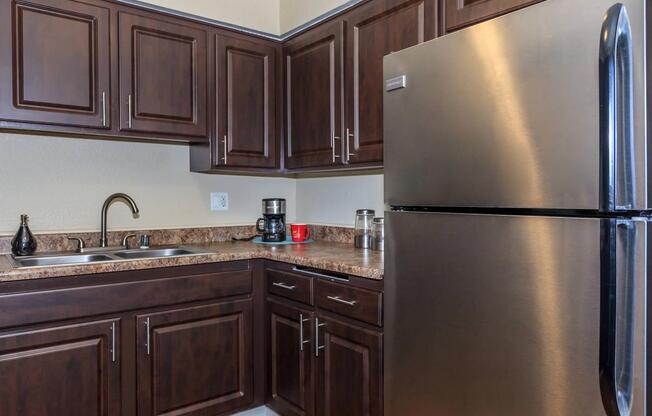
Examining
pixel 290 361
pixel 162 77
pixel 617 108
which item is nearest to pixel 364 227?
pixel 290 361

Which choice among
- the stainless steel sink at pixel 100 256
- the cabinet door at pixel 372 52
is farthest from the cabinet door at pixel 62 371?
the cabinet door at pixel 372 52

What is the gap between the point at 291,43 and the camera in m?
2.44

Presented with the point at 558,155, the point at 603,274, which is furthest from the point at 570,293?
the point at 558,155

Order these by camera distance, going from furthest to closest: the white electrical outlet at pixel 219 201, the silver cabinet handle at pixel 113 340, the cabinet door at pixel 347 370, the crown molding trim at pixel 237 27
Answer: the white electrical outlet at pixel 219 201 < the crown molding trim at pixel 237 27 < the silver cabinet handle at pixel 113 340 < the cabinet door at pixel 347 370

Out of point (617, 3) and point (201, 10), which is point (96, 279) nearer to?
point (201, 10)

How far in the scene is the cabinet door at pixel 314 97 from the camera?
2.15 metres

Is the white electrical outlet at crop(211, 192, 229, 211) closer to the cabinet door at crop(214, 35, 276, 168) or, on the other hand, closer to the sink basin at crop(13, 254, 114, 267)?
the cabinet door at crop(214, 35, 276, 168)

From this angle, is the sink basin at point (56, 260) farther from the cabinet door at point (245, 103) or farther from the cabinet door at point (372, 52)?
→ the cabinet door at point (372, 52)

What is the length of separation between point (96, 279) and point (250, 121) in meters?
1.10

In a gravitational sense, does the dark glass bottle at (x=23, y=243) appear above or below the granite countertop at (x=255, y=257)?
above

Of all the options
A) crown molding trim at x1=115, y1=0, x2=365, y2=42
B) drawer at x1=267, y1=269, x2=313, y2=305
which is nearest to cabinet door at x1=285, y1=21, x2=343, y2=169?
crown molding trim at x1=115, y1=0, x2=365, y2=42

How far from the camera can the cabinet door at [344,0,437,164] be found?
70.4 inches

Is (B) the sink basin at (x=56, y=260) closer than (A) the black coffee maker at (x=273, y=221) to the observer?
Yes

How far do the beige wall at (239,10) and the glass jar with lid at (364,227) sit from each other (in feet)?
4.41
